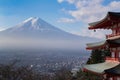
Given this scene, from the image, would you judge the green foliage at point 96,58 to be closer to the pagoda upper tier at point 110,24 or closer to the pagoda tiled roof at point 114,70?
the pagoda upper tier at point 110,24

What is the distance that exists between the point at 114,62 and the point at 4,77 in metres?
39.1

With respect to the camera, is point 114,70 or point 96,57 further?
point 96,57

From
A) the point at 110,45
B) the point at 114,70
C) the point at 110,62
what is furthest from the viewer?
the point at 110,62

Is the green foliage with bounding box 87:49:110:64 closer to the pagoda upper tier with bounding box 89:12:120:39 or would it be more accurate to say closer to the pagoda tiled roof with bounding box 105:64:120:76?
the pagoda upper tier with bounding box 89:12:120:39

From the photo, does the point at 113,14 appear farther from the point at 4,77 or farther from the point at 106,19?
the point at 4,77

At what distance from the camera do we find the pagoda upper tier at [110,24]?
540 inches

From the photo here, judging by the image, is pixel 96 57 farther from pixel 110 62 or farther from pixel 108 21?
pixel 108 21

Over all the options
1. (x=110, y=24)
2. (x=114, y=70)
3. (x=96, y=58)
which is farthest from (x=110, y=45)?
(x=96, y=58)

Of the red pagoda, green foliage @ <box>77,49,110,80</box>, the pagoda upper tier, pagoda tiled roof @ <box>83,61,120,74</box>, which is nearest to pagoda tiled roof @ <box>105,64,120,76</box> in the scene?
the red pagoda

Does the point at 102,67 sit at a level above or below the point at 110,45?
below

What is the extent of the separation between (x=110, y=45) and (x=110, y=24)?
8.13 ft

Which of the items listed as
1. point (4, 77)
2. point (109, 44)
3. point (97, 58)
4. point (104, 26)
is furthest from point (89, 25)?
point (4, 77)

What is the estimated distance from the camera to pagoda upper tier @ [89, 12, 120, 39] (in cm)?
1371

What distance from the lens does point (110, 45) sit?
13.4 m
